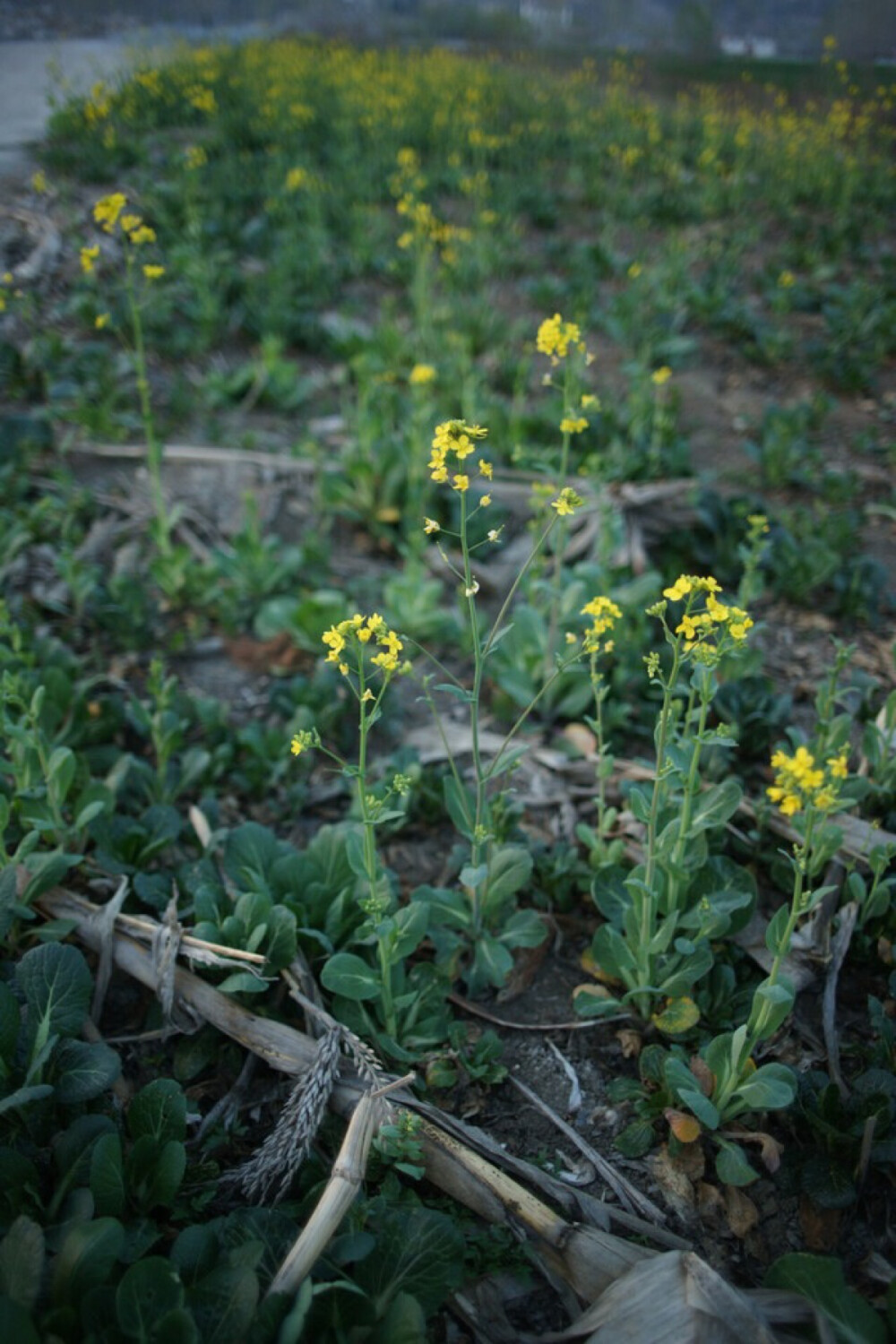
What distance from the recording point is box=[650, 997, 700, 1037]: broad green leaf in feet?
7.11

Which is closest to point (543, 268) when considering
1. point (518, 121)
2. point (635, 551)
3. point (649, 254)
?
point (649, 254)

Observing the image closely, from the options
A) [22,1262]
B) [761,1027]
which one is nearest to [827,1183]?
[761,1027]

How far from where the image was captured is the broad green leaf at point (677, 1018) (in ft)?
7.11

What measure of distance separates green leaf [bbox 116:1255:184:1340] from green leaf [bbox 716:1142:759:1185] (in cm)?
110

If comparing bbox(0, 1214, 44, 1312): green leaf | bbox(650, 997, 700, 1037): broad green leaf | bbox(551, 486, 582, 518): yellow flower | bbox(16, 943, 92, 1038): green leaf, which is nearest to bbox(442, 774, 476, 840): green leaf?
bbox(650, 997, 700, 1037): broad green leaf

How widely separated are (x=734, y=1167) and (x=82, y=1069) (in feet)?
4.67

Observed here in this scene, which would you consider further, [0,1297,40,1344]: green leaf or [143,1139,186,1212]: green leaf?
[143,1139,186,1212]: green leaf

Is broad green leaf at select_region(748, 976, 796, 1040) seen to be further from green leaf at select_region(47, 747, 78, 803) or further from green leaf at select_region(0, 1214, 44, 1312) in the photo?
green leaf at select_region(47, 747, 78, 803)

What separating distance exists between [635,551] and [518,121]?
8.33 meters

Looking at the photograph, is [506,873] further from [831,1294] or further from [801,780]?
[831,1294]

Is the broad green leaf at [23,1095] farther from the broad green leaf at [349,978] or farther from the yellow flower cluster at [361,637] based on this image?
the yellow flower cluster at [361,637]

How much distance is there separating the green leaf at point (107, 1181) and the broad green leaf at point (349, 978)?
0.56 metres

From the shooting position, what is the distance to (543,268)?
299 inches

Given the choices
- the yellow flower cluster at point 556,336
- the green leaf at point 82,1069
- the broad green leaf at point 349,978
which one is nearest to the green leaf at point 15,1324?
the green leaf at point 82,1069
